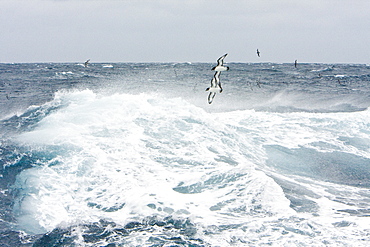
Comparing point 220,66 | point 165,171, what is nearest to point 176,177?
point 165,171

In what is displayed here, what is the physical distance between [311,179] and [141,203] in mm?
6814

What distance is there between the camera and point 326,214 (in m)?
9.77

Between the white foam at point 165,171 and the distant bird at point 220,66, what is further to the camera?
the white foam at point 165,171

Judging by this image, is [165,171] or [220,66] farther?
[165,171]

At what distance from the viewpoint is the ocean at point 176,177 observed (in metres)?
8.68

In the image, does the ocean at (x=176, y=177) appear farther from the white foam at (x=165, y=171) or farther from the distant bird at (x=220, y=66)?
the distant bird at (x=220, y=66)

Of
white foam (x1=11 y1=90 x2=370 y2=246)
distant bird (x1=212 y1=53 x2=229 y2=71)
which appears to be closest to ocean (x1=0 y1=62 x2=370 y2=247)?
white foam (x1=11 y1=90 x2=370 y2=246)

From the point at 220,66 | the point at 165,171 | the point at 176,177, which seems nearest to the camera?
the point at 220,66

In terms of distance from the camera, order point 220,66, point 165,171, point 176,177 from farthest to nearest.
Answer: point 165,171, point 176,177, point 220,66

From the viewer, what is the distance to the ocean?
8.68 metres

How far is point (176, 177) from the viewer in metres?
12.1

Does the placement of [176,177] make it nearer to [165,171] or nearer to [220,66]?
[165,171]

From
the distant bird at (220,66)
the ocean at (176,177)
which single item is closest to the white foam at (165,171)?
the ocean at (176,177)

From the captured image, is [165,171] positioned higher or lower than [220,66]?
lower
